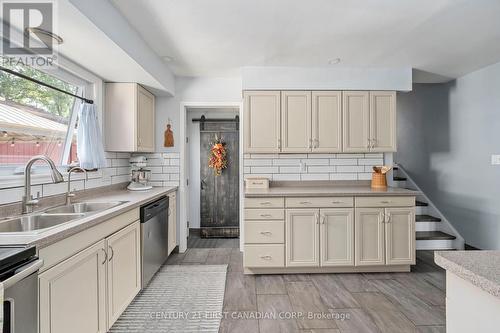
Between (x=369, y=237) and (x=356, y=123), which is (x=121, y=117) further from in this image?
(x=369, y=237)

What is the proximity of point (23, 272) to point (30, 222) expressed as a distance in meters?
0.90

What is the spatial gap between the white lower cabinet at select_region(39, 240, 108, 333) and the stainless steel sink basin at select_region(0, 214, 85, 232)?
0.33 meters

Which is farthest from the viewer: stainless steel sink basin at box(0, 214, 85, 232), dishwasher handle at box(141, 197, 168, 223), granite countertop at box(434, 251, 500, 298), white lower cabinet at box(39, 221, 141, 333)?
dishwasher handle at box(141, 197, 168, 223)

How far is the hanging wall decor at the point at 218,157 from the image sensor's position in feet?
15.0

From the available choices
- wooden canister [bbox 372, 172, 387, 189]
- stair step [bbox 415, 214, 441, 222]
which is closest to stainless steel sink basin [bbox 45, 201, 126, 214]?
wooden canister [bbox 372, 172, 387, 189]

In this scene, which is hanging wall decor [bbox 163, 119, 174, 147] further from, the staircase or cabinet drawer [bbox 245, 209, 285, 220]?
the staircase

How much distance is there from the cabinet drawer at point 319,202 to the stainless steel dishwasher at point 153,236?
1404mm

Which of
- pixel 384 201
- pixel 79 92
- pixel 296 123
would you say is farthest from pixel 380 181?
pixel 79 92

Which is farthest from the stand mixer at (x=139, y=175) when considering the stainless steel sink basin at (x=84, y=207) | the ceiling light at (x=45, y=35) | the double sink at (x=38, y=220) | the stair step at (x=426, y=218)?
the stair step at (x=426, y=218)

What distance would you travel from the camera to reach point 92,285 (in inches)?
65.3

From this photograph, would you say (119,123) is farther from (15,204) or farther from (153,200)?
(15,204)

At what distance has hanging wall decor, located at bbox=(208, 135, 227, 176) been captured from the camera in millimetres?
4566

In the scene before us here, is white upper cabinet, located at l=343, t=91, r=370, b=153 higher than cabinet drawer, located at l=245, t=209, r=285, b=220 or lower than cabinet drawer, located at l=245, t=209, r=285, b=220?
higher

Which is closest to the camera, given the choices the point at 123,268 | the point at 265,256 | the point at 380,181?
the point at 123,268
